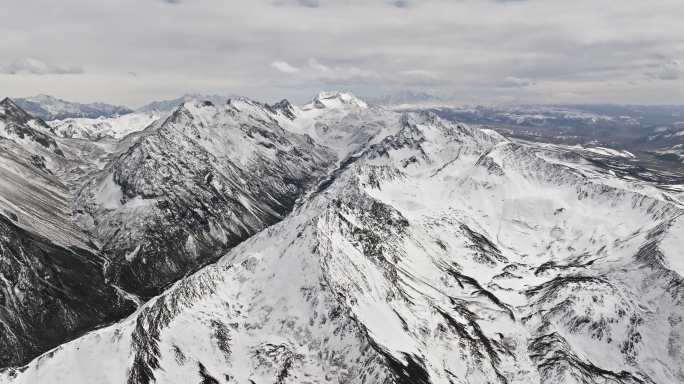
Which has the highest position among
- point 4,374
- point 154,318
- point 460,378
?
point 154,318

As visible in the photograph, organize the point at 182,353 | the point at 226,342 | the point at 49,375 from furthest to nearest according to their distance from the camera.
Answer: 1. the point at 226,342
2. the point at 182,353
3. the point at 49,375

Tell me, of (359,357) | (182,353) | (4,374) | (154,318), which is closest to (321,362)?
(359,357)

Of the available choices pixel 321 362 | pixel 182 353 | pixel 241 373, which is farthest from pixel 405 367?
pixel 182 353

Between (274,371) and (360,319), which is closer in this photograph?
(274,371)

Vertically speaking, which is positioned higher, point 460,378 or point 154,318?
point 154,318

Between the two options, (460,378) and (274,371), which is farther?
(460,378)

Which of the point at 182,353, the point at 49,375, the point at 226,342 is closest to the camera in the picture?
the point at 49,375

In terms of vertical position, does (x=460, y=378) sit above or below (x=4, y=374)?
below

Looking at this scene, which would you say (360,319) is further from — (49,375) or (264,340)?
(49,375)

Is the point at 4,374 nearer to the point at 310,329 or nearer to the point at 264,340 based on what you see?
the point at 264,340
